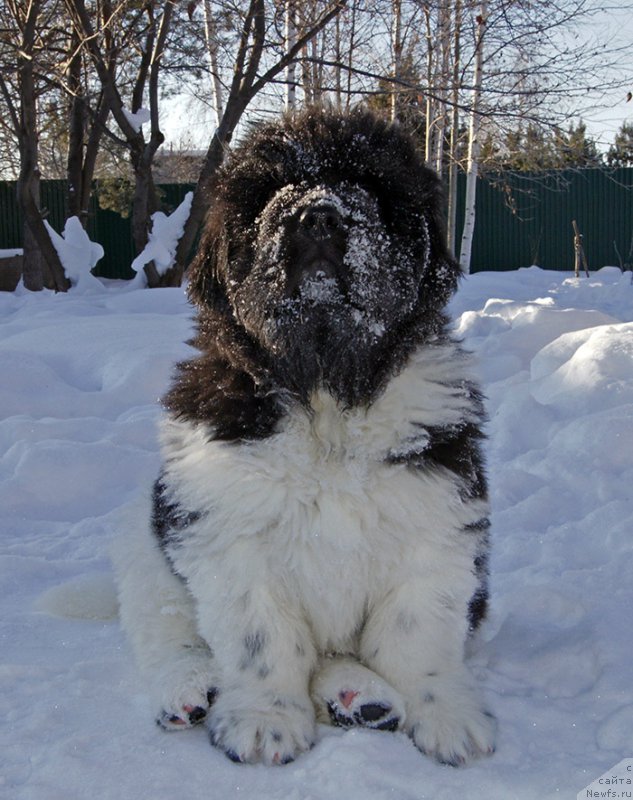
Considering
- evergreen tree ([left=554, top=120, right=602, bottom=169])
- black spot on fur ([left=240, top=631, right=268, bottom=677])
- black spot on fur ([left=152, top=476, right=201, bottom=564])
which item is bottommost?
black spot on fur ([left=240, top=631, right=268, bottom=677])

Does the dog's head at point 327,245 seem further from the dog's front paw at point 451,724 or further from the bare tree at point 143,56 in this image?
the bare tree at point 143,56

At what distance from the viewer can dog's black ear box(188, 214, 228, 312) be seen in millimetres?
2443

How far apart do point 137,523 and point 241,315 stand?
0.92m

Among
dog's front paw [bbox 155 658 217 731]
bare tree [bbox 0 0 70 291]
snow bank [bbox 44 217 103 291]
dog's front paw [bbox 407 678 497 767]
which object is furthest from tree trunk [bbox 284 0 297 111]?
dog's front paw [bbox 407 678 497 767]

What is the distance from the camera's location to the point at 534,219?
824 inches

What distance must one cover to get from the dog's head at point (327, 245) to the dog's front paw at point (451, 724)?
901mm

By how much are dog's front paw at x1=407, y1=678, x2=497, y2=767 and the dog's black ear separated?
1.24 metres

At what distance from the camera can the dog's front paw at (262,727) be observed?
1.98m

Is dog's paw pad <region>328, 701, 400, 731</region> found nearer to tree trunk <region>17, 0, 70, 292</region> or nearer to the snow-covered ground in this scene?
the snow-covered ground

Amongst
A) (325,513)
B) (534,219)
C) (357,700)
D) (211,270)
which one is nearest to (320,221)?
(211,270)

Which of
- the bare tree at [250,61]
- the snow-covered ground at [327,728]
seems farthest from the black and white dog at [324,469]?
the bare tree at [250,61]

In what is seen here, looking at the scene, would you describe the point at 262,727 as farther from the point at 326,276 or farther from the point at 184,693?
the point at 326,276

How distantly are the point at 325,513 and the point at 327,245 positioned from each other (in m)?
0.72

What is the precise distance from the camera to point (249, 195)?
7.78 ft
